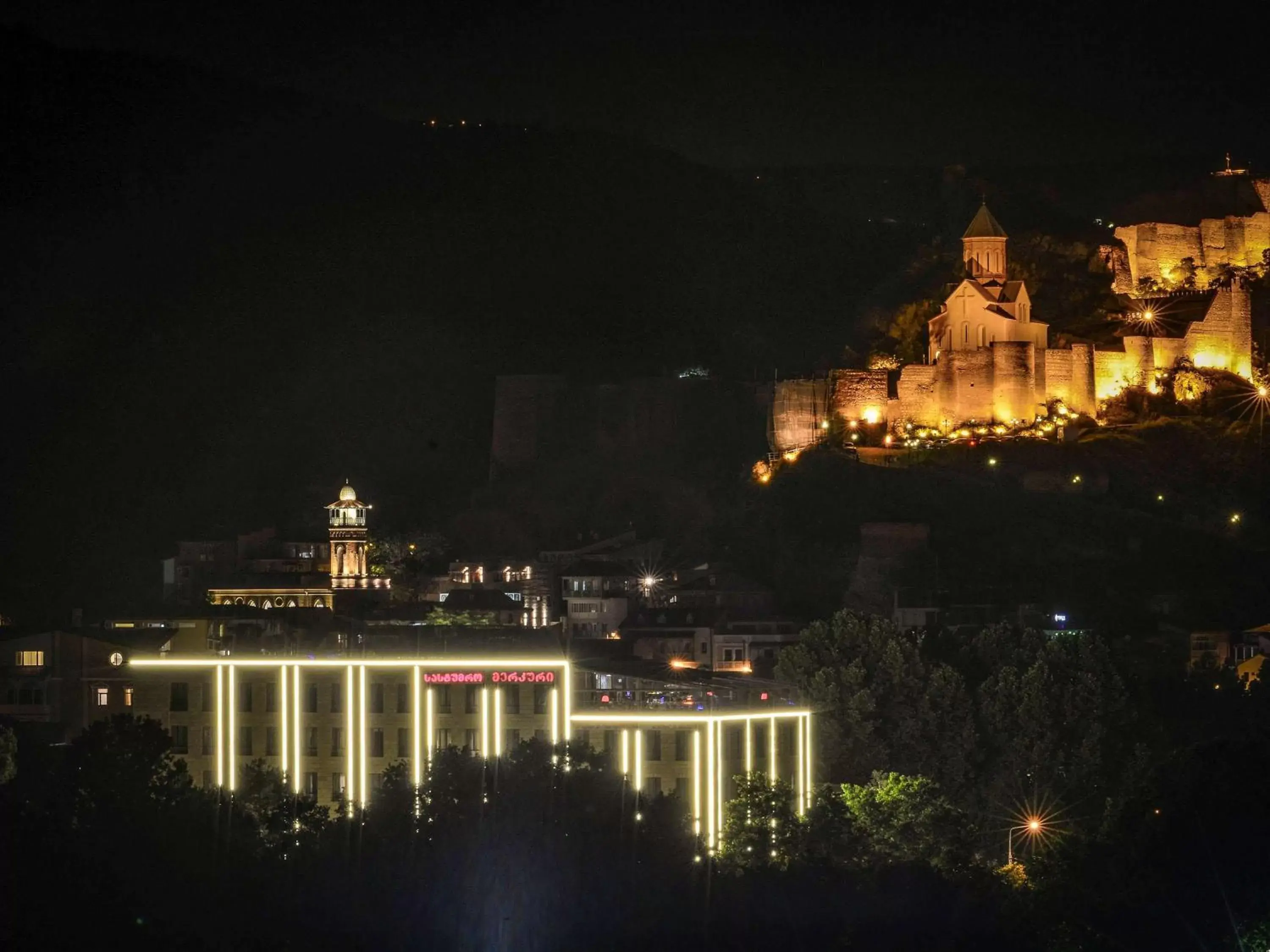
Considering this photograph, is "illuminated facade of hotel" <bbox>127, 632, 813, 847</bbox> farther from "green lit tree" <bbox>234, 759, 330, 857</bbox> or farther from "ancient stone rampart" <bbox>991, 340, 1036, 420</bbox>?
"ancient stone rampart" <bbox>991, 340, 1036, 420</bbox>

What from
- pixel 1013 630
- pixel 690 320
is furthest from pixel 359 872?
pixel 690 320

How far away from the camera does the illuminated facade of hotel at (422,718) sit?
6203 cm

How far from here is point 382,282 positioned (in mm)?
160250

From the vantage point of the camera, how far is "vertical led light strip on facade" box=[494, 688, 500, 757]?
62.8 m

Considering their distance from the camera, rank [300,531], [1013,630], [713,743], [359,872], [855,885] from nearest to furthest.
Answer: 1. [359,872]
2. [855,885]
3. [713,743]
4. [1013,630]
5. [300,531]

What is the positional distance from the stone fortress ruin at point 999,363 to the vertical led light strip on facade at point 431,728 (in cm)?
3447

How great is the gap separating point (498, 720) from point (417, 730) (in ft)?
5.45

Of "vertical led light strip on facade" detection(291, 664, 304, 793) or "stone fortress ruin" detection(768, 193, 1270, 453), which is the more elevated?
"stone fortress ruin" detection(768, 193, 1270, 453)

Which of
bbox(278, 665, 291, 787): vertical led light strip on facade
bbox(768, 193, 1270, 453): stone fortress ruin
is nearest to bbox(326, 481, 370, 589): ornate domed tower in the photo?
bbox(768, 193, 1270, 453): stone fortress ruin

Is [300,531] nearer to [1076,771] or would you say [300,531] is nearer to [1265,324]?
[1265,324]

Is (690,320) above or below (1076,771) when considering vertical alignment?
above

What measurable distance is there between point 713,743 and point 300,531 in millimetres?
52567

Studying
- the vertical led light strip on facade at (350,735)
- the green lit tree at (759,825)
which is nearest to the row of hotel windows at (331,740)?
the vertical led light strip on facade at (350,735)

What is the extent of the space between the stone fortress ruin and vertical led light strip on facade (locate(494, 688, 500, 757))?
33902 mm
